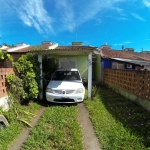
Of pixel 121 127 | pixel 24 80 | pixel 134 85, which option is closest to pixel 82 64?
pixel 134 85

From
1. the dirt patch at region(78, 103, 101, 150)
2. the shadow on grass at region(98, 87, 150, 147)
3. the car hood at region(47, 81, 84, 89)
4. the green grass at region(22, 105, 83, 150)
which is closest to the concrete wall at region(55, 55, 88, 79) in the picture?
the car hood at region(47, 81, 84, 89)

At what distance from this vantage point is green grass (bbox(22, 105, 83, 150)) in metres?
3.12

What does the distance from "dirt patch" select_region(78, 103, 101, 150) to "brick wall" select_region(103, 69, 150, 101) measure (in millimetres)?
2686

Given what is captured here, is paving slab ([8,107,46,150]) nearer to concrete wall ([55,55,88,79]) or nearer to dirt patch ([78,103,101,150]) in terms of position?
dirt patch ([78,103,101,150])

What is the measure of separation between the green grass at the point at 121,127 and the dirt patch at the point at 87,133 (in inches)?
5.4

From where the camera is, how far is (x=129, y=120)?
4.41 metres

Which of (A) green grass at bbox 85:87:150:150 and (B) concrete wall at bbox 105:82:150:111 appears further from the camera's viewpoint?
(B) concrete wall at bbox 105:82:150:111

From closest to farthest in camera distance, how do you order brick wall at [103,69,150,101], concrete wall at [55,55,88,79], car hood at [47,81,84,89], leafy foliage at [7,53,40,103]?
1. leafy foliage at [7,53,40,103]
2. brick wall at [103,69,150,101]
3. car hood at [47,81,84,89]
4. concrete wall at [55,55,88,79]

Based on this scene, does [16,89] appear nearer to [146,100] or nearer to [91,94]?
[91,94]

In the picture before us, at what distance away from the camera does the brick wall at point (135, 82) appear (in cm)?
541

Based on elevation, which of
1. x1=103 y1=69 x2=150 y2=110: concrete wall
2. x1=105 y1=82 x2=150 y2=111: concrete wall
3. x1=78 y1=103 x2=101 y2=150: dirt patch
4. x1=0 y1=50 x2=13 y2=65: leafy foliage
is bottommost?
x1=78 y1=103 x2=101 y2=150: dirt patch

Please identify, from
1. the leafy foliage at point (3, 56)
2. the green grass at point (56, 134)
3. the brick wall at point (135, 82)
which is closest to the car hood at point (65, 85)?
the green grass at point (56, 134)

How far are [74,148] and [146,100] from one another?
3.93m

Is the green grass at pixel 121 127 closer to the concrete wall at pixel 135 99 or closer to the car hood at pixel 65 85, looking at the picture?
the concrete wall at pixel 135 99
